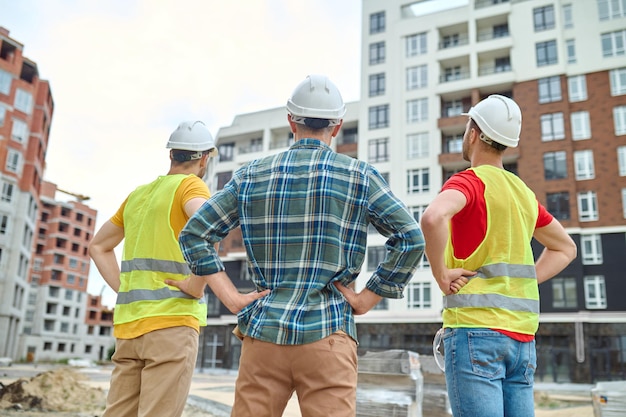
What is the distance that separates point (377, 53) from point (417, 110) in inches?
240

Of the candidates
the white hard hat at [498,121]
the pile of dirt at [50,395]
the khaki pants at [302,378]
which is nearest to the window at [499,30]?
the pile of dirt at [50,395]

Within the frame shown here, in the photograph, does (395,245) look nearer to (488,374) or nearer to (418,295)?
(488,374)

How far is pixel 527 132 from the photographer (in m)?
37.6

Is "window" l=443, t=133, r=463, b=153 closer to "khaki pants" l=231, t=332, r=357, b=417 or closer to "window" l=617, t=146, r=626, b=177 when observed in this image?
"window" l=617, t=146, r=626, b=177

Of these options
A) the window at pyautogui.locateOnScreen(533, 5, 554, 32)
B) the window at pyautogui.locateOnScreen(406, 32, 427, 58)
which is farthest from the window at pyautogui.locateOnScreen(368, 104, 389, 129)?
the window at pyautogui.locateOnScreen(533, 5, 554, 32)

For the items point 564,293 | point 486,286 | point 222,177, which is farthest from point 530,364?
point 222,177

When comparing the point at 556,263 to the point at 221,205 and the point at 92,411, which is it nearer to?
the point at 221,205

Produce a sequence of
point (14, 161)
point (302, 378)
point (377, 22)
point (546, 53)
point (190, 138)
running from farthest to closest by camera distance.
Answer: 1. point (14, 161)
2. point (377, 22)
3. point (546, 53)
4. point (190, 138)
5. point (302, 378)

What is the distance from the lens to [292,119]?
2.50m

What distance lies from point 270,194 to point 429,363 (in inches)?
266

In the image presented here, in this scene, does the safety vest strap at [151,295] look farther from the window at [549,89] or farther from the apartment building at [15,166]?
the apartment building at [15,166]

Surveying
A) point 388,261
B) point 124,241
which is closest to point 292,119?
point 388,261

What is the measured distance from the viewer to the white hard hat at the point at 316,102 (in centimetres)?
244

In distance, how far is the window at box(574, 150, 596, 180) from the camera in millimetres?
35688
